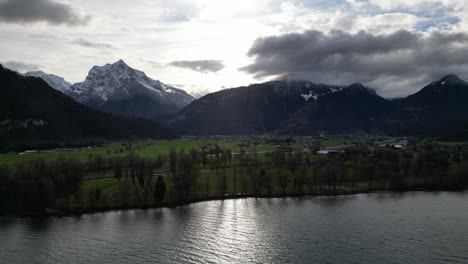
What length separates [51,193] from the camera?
102 metres

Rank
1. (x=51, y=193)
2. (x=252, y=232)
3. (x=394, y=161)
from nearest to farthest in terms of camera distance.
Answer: (x=252, y=232)
(x=51, y=193)
(x=394, y=161)

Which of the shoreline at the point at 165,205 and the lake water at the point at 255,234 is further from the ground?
the shoreline at the point at 165,205

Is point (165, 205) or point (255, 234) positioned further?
point (165, 205)

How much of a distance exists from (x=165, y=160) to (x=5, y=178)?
73204 mm

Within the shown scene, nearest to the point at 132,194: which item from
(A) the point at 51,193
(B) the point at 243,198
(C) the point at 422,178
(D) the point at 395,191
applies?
(A) the point at 51,193

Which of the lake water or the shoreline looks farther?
the shoreline

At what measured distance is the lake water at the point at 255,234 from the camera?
65.6m

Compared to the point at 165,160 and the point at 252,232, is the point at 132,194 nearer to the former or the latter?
the point at 252,232

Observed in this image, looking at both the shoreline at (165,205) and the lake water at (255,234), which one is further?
the shoreline at (165,205)

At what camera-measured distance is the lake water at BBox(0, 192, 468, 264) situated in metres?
65.6

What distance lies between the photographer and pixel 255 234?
78062mm

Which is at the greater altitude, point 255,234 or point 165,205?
point 165,205

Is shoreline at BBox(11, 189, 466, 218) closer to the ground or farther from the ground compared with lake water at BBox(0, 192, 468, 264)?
farther from the ground

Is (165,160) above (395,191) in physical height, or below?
above
